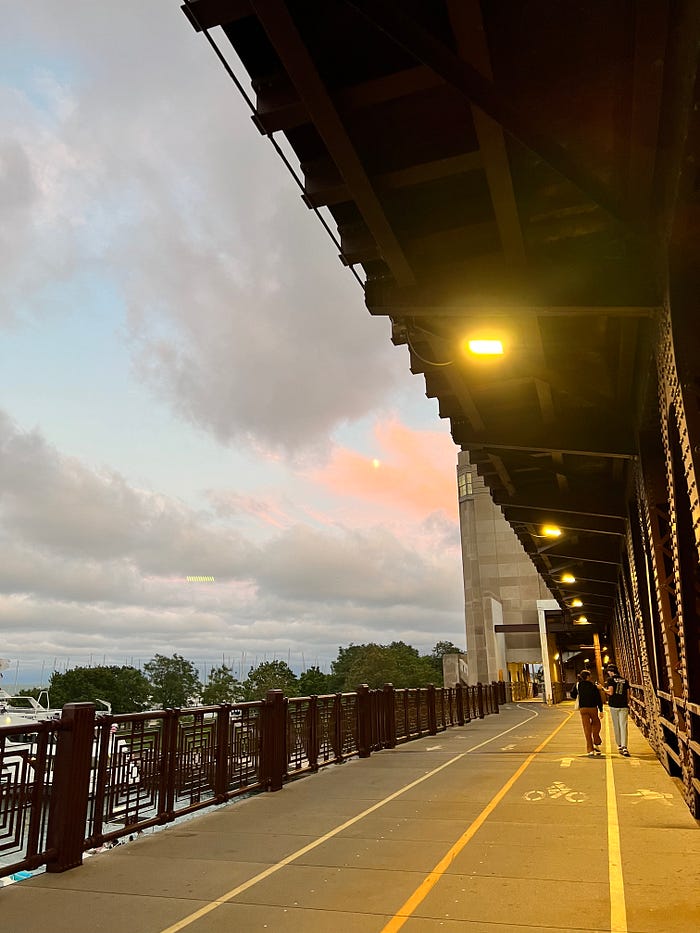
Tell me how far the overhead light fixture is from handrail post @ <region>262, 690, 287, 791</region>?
660cm

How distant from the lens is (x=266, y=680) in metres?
109

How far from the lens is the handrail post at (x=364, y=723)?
15734 millimetres

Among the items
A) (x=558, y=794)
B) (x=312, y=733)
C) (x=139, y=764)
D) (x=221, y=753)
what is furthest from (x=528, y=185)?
(x=312, y=733)

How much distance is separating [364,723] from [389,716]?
2068 millimetres

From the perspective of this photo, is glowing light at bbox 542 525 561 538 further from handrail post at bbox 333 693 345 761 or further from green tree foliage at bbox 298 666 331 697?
green tree foliage at bbox 298 666 331 697

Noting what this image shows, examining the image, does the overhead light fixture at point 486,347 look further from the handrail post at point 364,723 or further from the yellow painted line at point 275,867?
the handrail post at point 364,723

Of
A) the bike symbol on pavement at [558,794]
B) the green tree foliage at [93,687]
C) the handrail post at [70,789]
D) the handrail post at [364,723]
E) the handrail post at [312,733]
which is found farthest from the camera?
the green tree foliage at [93,687]

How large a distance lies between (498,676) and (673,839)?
183ft

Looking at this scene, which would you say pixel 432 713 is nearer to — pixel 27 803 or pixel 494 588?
pixel 27 803

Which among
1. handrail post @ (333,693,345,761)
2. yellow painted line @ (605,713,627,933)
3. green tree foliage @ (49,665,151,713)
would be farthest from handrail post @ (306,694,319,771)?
green tree foliage @ (49,665,151,713)

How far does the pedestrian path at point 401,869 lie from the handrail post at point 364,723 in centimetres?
468

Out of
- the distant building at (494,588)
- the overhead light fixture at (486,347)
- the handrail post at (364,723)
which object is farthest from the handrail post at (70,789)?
the distant building at (494,588)

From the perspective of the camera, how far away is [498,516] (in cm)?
7438

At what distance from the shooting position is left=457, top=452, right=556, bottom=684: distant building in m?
66.6
